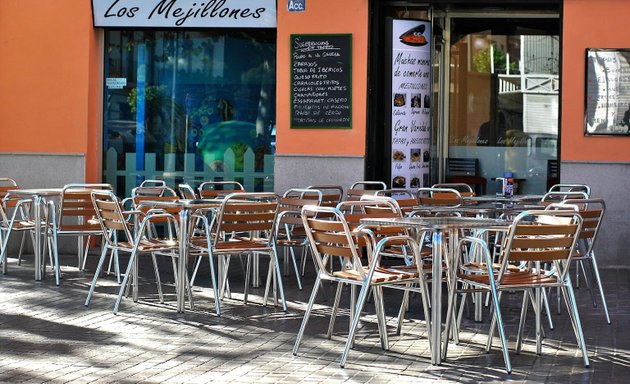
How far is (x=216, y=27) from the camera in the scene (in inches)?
514

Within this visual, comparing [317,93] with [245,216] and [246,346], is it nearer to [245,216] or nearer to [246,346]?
[245,216]

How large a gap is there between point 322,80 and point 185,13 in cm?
181

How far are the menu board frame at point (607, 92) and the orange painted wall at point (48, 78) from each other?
219 inches

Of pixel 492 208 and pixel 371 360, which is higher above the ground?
pixel 492 208

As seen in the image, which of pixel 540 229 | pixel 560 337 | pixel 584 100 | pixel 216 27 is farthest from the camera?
pixel 216 27

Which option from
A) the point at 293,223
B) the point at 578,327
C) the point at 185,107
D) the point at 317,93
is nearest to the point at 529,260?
the point at 578,327

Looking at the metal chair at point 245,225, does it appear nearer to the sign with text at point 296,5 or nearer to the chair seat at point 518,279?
the chair seat at point 518,279

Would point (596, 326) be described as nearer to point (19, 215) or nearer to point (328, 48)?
point (328, 48)

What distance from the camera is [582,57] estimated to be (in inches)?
472

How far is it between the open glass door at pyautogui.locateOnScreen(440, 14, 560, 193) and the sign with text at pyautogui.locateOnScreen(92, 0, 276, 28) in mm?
2327

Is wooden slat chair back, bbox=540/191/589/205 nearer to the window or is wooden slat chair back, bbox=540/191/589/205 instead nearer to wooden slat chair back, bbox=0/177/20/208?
the window

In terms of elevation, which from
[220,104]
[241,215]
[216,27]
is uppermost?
[216,27]

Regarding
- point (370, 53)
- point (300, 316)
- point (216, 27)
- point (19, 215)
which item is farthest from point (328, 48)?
point (300, 316)

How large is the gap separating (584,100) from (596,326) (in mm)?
4455
